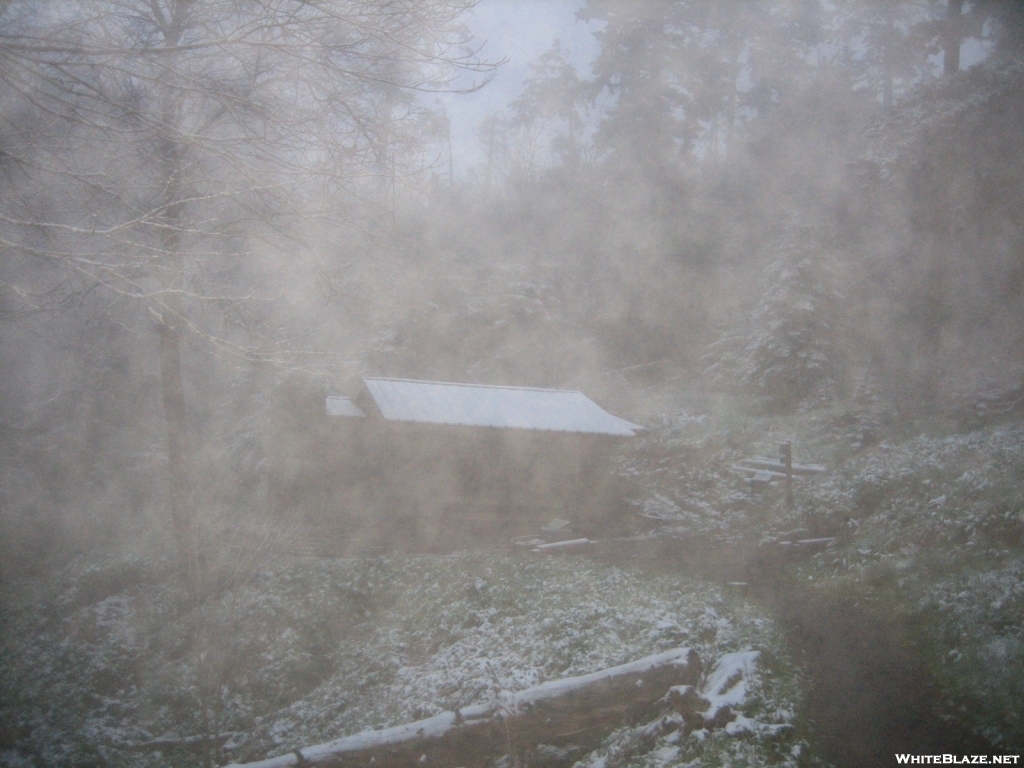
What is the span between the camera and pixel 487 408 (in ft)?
53.9

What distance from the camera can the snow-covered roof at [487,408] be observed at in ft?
50.4

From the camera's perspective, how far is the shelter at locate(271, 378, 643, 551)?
49.9 feet

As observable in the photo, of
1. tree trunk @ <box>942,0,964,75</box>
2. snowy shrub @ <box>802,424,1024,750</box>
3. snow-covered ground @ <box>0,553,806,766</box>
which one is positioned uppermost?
tree trunk @ <box>942,0,964,75</box>

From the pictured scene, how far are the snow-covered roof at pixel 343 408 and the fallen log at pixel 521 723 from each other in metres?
10.7

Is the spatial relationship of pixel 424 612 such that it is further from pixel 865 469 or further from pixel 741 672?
pixel 865 469

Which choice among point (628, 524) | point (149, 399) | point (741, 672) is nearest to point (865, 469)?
point (628, 524)

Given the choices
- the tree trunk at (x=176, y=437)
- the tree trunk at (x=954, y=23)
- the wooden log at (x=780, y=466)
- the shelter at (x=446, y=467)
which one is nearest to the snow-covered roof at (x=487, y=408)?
the shelter at (x=446, y=467)

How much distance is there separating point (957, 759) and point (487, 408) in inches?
488

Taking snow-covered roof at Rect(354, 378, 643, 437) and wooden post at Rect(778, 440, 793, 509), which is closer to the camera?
wooden post at Rect(778, 440, 793, 509)

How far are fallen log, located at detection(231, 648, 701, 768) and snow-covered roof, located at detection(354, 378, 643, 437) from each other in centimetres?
943

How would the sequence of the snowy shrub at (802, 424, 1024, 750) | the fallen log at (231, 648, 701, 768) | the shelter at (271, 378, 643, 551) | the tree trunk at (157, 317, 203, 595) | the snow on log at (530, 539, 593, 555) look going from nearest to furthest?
the fallen log at (231, 648, 701, 768)
the snowy shrub at (802, 424, 1024, 750)
the tree trunk at (157, 317, 203, 595)
the snow on log at (530, 539, 593, 555)
the shelter at (271, 378, 643, 551)

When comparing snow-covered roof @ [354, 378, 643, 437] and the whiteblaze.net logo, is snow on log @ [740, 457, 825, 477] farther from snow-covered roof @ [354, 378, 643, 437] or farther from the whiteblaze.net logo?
the whiteblaze.net logo

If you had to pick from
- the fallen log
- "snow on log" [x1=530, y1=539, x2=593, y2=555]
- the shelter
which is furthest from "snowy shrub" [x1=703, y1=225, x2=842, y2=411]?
the fallen log

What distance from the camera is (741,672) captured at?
6594mm
